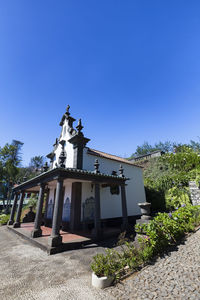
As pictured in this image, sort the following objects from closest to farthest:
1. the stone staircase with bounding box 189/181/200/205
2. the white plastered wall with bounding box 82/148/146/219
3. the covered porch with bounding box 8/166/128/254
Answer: the covered porch with bounding box 8/166/128/254, the stone staircase with bounding box 189/181/200/205, the white plastered wall with bounding box 82/148/146/219

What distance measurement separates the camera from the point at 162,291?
9.72 ft

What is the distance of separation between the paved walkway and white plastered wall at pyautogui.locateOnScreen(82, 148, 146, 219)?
5.43 metres

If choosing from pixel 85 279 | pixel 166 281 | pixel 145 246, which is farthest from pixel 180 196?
pixel 85 279

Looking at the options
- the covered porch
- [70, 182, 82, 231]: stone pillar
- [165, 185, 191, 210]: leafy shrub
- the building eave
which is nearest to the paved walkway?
the covered porch

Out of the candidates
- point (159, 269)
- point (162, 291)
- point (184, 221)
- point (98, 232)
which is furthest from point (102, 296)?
point (184, 221)

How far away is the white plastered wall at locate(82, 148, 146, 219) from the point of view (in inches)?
432

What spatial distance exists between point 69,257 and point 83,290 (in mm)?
2403

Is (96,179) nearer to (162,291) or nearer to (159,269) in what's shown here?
(159,269)

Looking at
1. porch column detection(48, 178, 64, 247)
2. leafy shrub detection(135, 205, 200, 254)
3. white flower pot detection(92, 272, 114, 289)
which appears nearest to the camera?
white flower pot detection(92, 272, 114, 289)

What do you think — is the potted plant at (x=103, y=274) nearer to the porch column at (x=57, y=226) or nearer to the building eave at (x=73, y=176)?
the porch column at (x=57, y=226)

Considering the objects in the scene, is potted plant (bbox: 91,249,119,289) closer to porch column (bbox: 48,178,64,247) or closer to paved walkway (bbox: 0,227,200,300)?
paved walkway (bbox: 0,227,200,300)

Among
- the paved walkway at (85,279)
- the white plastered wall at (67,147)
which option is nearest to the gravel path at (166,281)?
the paved walkway at (85,279)

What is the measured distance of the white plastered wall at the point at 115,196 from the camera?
11.0 m

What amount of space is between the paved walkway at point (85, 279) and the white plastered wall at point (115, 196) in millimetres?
5431
